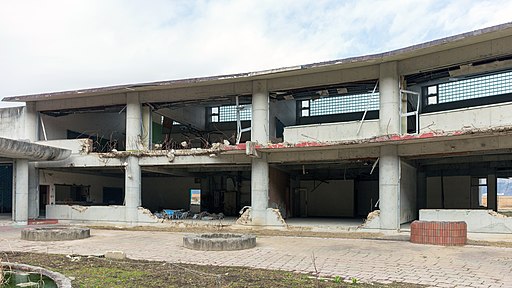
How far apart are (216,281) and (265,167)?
11.2 metres

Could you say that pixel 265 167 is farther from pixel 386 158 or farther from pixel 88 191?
pixel 88 191

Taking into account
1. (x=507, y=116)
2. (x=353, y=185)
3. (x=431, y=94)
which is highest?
(x=431, y=94)

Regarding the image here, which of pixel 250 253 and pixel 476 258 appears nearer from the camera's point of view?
pixel 476 258

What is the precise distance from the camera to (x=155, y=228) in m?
19.1

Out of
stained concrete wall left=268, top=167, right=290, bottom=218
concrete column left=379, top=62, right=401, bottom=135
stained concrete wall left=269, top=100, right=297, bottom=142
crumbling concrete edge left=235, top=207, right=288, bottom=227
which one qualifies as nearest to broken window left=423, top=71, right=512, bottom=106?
concrete column left=379, top=62, right=401, bottom=135

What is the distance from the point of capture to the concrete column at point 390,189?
53.3 feet

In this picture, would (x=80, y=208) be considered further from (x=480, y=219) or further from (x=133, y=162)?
(x=480, y=219)

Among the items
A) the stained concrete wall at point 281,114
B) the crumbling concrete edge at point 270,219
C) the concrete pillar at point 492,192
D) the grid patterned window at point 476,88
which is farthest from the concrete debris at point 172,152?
the concrete pillar at point 492,192

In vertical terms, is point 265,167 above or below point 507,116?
below

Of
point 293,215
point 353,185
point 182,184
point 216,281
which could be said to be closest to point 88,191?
point 182,184

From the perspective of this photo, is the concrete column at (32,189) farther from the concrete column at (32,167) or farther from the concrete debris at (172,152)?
the concrete debris at (172,152)

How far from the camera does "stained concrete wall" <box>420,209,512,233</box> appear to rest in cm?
1466

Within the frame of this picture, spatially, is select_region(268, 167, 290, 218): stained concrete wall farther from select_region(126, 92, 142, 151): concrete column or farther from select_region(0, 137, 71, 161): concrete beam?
select_region(0, 137, 71, 161): concrete beam

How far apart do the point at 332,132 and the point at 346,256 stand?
23.4ft
